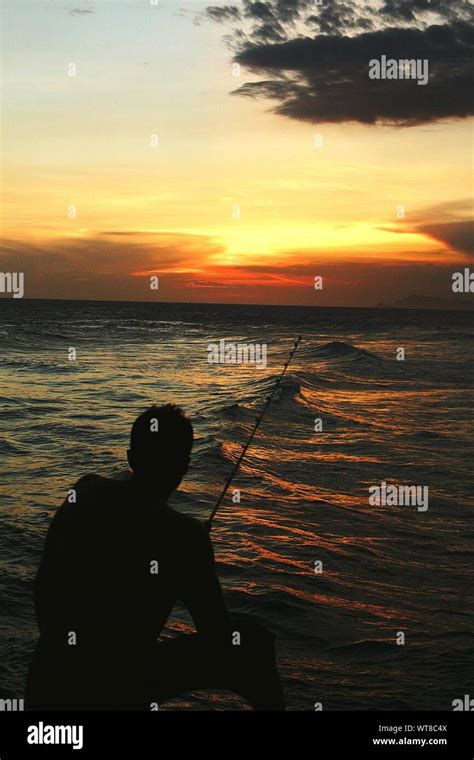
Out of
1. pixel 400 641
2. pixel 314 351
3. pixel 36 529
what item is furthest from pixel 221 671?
pixel 314 351

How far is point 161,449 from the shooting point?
2.51 metres

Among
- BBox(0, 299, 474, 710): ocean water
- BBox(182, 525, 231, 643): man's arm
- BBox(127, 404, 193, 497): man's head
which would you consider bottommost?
BBox(0, 299, 474, 710): ocean water

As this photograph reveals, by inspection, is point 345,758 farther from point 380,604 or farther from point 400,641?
point 380,604

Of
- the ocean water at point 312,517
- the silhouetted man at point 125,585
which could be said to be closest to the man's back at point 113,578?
the silhouetted man at point 125,585

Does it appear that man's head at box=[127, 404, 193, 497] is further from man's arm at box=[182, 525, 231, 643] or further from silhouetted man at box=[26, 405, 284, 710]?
man's arm at box=[182, 525, 231, 643]

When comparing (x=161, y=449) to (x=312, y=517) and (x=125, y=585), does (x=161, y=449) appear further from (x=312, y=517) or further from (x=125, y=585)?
(x=312, y=517)

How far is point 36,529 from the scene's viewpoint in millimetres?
7965

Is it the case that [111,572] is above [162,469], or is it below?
below

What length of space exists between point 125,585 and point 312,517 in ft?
21.1

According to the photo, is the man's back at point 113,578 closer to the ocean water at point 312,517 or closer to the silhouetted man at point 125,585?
the silhouetted man at point 125,585

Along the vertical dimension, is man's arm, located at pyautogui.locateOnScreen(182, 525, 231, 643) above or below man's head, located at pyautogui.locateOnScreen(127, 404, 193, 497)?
below

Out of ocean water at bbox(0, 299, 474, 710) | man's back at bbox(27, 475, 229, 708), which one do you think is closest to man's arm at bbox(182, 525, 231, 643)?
man's back at bbox(27, 475, 229, 708)

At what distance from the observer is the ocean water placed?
5.25 meters

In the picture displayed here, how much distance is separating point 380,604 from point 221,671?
389 centimetres
